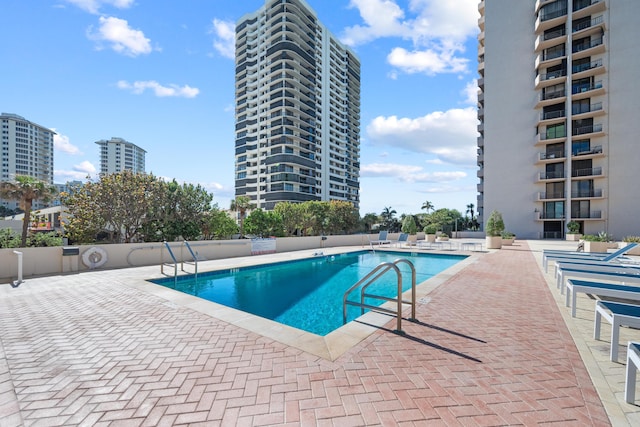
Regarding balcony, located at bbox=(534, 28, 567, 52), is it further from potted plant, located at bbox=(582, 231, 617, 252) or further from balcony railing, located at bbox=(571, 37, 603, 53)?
potted plant, located at bbox=(582, 231, 617, 252)

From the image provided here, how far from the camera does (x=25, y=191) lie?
15352 millimetres

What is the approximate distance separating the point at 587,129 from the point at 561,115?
2.72m

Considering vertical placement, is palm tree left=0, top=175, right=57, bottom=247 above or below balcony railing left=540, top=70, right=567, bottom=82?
below

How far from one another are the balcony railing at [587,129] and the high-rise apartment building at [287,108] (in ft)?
144

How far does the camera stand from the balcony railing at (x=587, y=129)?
91.5 ft

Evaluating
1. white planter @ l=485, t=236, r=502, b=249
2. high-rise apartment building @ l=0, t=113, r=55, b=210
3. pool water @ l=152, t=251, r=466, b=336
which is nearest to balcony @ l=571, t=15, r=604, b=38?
white planter @ l=485, t=236, r=502, b=249

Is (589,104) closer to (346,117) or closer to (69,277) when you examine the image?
(69,277)

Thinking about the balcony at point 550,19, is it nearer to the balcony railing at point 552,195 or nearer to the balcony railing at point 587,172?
the balcony railing at point 587,172

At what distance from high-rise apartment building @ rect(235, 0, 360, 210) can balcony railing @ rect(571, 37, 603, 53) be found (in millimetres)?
44767

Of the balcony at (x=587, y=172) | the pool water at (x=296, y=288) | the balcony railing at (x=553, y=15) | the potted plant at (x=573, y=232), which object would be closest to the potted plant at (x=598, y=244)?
the pool water at (x=296, y=288)

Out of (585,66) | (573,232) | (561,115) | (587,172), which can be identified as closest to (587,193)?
(587,172)

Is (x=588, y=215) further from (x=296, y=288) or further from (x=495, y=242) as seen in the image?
(x=296, y=288)

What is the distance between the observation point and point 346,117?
8000 centimetres

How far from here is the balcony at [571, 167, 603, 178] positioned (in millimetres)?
27744
